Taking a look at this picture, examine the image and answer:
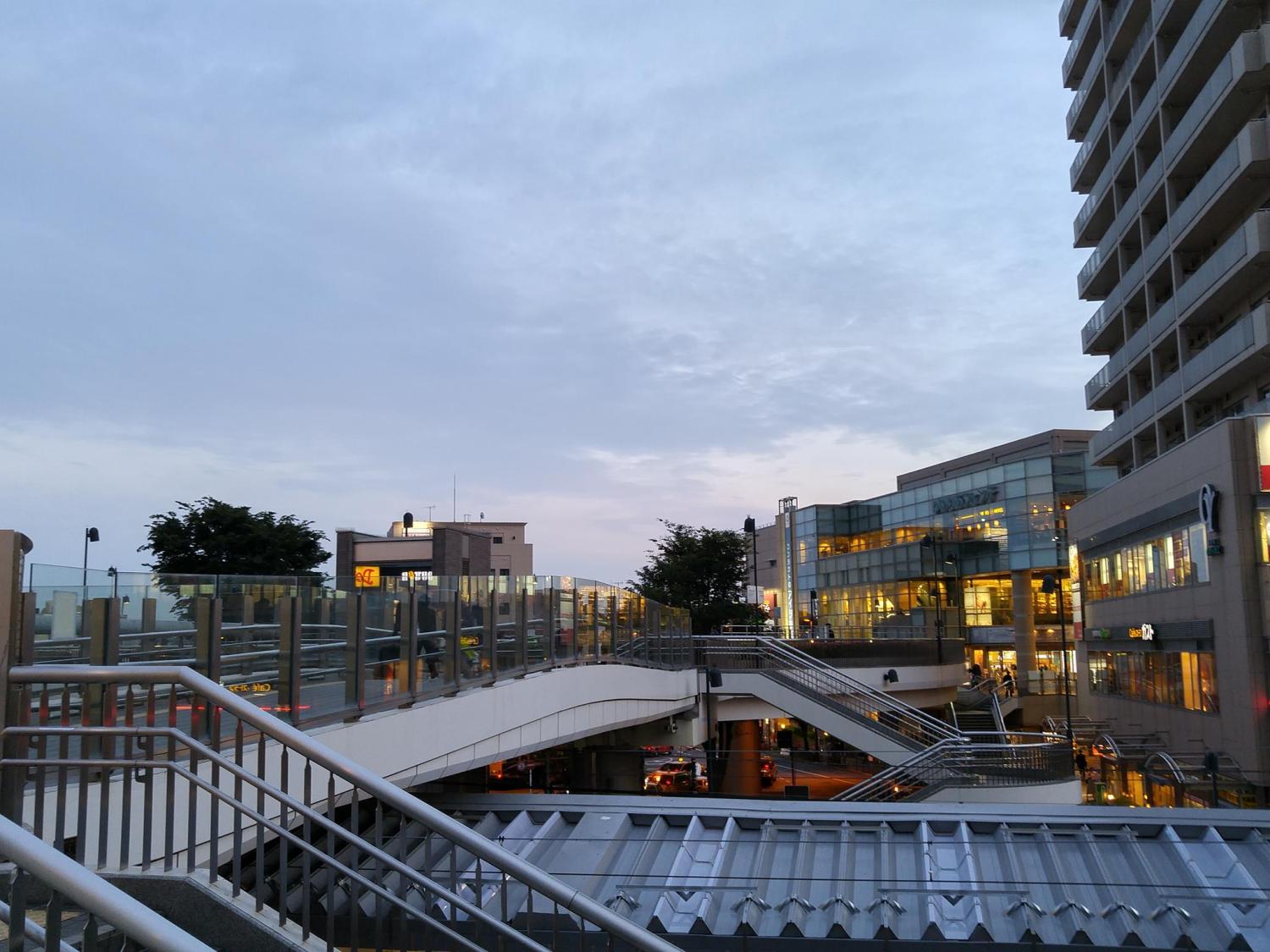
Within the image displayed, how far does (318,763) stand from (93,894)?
86.9 inches

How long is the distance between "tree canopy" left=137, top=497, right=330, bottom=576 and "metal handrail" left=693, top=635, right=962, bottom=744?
18.9 metres

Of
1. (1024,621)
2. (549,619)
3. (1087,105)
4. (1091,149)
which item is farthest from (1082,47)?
(549,619)

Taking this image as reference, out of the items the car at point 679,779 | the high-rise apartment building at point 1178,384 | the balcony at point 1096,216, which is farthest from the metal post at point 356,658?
the balcony at point 1096,216

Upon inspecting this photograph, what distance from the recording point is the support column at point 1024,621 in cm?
6556

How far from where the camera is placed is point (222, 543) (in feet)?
142

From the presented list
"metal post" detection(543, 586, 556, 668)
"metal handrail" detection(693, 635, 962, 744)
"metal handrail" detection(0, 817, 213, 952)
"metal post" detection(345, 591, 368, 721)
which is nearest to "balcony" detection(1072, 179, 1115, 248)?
"metal handrail" detection(693, 635, 962, 744)

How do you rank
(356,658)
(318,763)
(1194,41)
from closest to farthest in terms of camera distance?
(318,763), (356,658), (1194,41)

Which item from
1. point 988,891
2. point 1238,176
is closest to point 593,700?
point 988,891

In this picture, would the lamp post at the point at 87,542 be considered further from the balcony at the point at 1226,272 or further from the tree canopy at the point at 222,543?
the balcony at the point at 1226,272

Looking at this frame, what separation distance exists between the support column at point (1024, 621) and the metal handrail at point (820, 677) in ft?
118

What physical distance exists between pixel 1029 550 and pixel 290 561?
143ft

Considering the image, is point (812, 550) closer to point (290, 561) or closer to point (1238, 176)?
point (290, 561)

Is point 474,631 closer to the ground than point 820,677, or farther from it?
farther from it

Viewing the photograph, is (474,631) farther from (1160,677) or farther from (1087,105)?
(1087,105)
